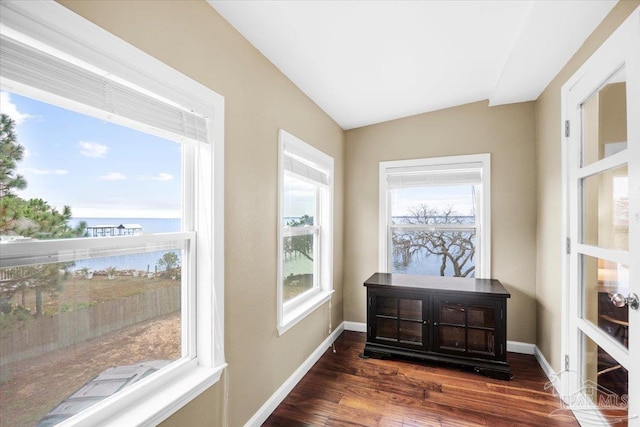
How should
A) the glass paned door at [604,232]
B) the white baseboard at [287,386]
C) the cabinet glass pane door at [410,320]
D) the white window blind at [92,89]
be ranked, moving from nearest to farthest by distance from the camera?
the white window blind at [92,89], the glass paned door at [604,232], the white baseboard at [287,386], the cabinet glass pane door at [410,320]

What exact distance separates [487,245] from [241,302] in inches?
103

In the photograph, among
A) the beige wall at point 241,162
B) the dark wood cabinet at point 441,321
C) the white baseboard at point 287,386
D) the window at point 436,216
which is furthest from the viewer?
the window at point 436,216

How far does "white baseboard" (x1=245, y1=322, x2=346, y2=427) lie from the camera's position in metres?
2.01

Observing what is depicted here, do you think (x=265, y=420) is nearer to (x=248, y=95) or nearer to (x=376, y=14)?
(x=248, y=95)

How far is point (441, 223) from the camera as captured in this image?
11.4ft

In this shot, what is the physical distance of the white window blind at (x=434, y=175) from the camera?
3.34 m

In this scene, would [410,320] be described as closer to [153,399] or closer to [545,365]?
[545,365]

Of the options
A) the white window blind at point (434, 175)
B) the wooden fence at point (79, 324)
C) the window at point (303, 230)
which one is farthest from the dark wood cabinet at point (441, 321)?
the wooden fence at point (79, 324)

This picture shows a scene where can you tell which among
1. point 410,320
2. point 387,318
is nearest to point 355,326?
point 387,318

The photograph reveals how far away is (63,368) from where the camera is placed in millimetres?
1097

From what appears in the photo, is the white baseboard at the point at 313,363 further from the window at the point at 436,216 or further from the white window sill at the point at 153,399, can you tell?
the window at the point at 436,216

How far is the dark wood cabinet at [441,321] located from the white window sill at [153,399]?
71.3 inches

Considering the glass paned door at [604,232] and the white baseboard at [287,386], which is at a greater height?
the glass paned door at [604,232]

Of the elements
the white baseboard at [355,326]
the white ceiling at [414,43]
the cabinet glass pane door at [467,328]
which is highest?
the white ceiling at [414,43]
